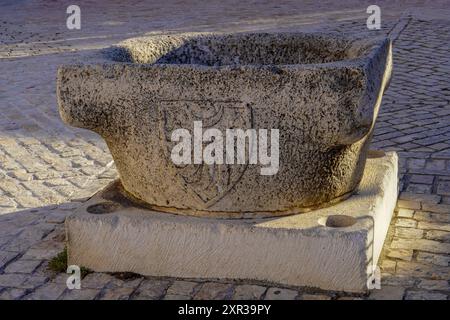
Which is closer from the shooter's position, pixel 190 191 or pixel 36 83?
pixel 190 191

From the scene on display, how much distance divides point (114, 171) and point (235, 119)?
2076 mm

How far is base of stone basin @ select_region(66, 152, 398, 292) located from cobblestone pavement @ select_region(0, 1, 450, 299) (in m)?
0.06

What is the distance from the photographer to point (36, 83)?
28.0ft

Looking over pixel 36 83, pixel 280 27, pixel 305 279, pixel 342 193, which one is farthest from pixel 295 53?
pixel 280 27

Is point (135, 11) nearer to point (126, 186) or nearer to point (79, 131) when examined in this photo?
point (79, 131)

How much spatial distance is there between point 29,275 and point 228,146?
1.20 m

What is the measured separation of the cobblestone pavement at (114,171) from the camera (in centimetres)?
379

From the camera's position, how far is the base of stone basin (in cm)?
365

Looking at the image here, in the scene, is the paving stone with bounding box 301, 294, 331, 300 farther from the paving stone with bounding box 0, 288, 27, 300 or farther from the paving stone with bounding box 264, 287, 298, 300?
the paving stone with bounding box 0, 288, 27, 300

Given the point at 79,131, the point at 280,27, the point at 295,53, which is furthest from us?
the point at 280,27

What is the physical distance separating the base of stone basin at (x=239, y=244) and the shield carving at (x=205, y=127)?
15cm

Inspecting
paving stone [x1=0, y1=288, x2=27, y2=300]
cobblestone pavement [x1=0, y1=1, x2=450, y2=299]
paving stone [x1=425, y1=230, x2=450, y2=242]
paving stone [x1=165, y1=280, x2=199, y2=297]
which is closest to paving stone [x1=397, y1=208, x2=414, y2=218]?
cobblestone pavement [x1=0, y1=1, x2=450, y2=299]

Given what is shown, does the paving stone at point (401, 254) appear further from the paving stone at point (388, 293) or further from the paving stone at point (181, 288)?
the paving stone at point (181, 288)
